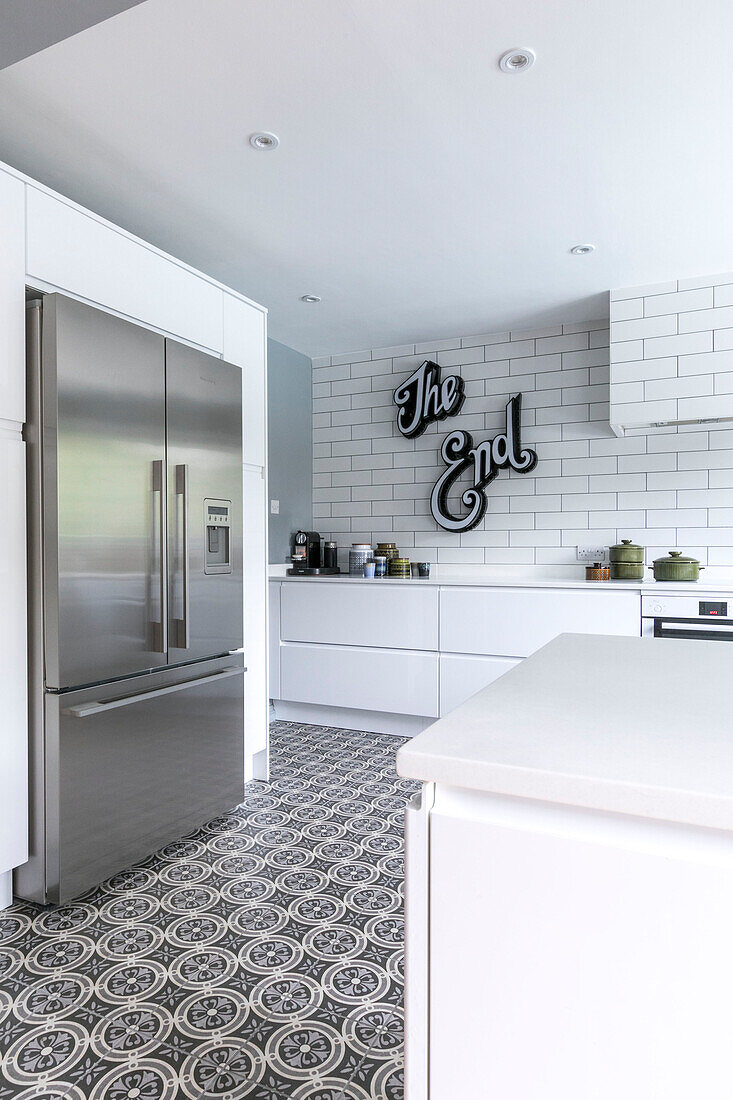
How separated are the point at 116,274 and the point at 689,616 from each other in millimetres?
2794

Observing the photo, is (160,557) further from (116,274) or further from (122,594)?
(116,274)

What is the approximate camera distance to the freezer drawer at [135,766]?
2.00 meters

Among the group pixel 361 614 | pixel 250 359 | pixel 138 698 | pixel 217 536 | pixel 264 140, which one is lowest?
pixel 138 698

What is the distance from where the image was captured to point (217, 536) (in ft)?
8.66

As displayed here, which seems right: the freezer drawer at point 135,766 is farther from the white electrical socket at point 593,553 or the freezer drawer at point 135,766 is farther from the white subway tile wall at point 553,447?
the white electrical socket at point 593,553

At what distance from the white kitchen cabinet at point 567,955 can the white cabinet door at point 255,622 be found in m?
2.33

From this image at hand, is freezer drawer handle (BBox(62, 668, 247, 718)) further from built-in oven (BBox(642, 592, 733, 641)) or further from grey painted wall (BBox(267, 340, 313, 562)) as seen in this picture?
built-in oven (BBox(642, 592, 733, 641))

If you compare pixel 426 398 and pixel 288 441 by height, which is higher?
pixel 426 398

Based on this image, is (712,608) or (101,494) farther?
(712,608)

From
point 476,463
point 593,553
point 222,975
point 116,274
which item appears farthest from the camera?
point 476,463

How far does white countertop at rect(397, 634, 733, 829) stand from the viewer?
64 centimetres

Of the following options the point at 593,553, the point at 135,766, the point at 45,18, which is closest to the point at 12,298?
the point at 45,18

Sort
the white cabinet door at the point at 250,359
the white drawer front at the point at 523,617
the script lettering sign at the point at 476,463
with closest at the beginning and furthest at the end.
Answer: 1. the white cabinet door at the point at 250,359
2. the white drawer front at the point at 523,617
3. the script lettering sign at the point at 476,463

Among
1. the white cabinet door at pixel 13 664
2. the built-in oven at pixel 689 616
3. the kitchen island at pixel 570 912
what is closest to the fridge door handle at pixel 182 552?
the white cabinet door at pixel 13 664
